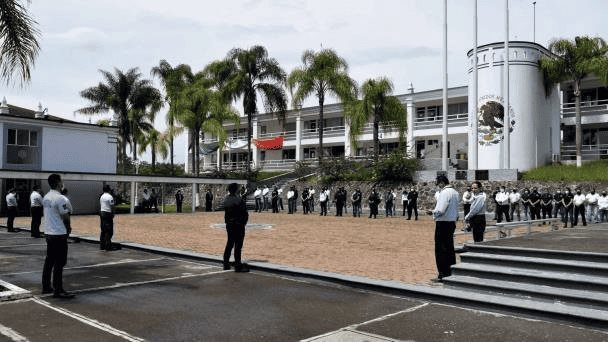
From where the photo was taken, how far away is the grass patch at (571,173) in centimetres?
2567

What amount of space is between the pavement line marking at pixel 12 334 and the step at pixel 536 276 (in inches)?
248

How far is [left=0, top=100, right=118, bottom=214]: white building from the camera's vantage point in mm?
28141

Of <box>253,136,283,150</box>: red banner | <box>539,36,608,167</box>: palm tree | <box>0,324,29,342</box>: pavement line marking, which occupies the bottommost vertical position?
<box>0,324,29,342</box>: pavement line marking

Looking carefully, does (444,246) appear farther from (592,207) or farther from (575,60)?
(575,60)

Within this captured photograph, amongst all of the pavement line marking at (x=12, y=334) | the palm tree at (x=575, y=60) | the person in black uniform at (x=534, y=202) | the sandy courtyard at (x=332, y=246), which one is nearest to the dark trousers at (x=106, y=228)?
the sandy courtyard at (x=332, y=246)

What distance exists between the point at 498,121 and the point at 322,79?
12519mm

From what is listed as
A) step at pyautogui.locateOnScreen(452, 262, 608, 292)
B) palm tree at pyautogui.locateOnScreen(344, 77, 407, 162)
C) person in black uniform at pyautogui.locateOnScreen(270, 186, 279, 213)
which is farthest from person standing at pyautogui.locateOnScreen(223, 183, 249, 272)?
palm tree at pyautogui.locateOnScreen(344, 77, 407, 162)

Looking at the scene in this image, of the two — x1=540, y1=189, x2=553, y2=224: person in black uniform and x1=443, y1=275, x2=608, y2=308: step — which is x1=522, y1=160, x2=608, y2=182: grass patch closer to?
x1=540, y1=189, x2=553, y2=224: person in black uniform

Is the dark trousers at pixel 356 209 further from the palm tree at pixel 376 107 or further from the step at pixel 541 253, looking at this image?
the step at pixel 541 253

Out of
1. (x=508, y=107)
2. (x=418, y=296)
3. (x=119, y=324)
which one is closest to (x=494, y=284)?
(x=418, y=296)

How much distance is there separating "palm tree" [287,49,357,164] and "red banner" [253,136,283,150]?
40.1 ft

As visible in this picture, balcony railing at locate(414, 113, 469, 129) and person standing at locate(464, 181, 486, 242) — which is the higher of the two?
balcony railing at locate(414, 113, 469, 129)

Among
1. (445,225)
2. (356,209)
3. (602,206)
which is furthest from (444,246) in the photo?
(356,209)

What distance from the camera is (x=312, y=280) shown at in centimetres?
872
